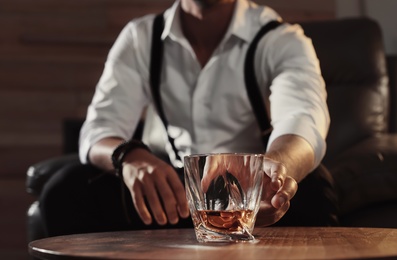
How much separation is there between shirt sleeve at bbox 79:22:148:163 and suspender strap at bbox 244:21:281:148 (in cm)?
25

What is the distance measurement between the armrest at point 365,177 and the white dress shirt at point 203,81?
0.64 ft

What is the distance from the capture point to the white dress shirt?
5.32ft

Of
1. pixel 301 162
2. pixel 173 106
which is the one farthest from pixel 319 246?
pixel 173 106

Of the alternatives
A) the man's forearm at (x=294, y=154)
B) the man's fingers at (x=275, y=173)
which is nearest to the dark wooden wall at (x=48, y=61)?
the man's forearm at (x=294, y=154)

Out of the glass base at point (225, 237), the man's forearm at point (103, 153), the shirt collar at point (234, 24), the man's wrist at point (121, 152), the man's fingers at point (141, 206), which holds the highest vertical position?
the shirt collar at point (234, 24)

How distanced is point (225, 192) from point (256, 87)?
78cm

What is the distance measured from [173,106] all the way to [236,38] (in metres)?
0.21

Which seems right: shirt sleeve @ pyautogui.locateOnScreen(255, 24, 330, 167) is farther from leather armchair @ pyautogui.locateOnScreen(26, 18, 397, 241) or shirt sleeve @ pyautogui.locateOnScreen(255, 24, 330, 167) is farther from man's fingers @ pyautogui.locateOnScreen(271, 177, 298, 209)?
man's fingers @ pyautogui.locateOnScreen(271, 177, 298, 209)

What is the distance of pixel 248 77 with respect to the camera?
1.65 metres

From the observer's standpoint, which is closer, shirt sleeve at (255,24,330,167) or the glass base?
the glass base

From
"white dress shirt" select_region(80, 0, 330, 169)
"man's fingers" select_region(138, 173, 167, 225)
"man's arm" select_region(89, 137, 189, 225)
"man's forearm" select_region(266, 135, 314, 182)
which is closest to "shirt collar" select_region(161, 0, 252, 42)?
"white dress shirt" select_region(80, 0, 330, 169)

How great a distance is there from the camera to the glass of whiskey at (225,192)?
0.89m

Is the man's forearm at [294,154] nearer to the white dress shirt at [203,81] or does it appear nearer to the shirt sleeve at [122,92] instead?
the white dress shirt at [203,81]

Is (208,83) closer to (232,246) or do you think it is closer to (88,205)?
(88,205)
